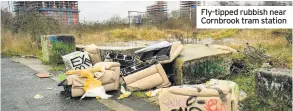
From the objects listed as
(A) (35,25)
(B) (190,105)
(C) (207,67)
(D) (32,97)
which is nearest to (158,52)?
(C) (207,67)

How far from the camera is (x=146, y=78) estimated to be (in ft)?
17.4

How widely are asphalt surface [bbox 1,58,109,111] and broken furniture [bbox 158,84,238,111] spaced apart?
1373 mm

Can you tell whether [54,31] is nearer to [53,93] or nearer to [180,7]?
[53,93]

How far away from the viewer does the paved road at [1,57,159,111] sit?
462cm

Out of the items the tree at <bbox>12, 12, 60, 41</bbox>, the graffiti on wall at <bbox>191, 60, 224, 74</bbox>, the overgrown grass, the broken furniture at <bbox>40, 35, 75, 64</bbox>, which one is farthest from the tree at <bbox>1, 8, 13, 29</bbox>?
the graffiti on wall at <bbox>191, 60, 224, 74</bbox>

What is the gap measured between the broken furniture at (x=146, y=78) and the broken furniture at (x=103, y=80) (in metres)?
0.23

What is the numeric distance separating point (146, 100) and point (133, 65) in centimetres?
137

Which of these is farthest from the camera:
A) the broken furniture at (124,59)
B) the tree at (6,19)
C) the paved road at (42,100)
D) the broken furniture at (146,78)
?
the tree at (6,19)

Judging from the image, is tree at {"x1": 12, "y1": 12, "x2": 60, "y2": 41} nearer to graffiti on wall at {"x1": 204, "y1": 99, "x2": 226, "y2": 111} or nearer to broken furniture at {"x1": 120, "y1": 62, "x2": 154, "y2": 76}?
broken furniture at {"x1": 120, "y1": 62, "x2": 154, "y2": 76}

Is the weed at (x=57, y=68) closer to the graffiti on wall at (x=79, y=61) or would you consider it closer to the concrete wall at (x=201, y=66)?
the graffiti on wall at (x=79, y=61)

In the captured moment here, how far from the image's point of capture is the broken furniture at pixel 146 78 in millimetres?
5281

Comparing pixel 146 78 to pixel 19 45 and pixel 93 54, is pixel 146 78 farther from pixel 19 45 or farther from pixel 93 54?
pixel 19 45

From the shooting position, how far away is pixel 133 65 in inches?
240
